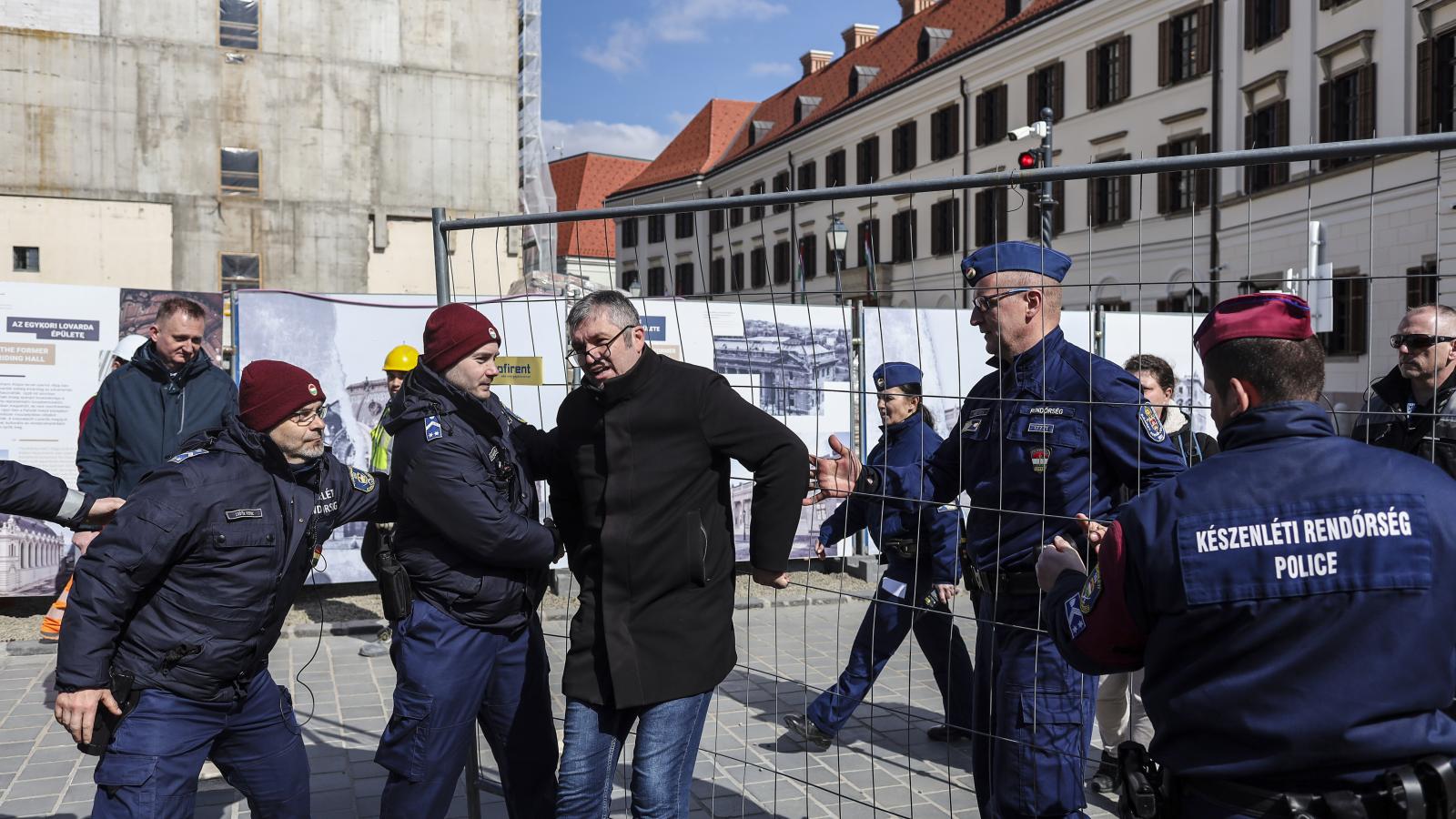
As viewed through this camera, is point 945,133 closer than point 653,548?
No

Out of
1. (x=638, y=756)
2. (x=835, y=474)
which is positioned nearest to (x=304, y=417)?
(x=638, y=756)

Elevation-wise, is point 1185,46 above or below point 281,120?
above

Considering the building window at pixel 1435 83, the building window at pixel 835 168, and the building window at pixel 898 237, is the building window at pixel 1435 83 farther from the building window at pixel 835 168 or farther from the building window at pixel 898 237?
the building window at pixel 835 168

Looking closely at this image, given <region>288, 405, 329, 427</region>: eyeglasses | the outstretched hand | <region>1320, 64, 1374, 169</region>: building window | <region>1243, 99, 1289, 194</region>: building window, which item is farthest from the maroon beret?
<region>1243, 99, 1289, 194</region>: building window

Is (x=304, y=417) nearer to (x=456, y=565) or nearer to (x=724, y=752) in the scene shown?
(x=456, y=565)

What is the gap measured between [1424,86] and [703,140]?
1590 inches

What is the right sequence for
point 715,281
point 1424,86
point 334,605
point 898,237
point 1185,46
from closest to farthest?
point 715,281 → point 334,605 → point 1424,86 → point 1185,46 → point 898,237

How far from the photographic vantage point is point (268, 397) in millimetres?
3363

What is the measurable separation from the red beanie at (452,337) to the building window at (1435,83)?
21736 millimetres

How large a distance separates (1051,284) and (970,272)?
0.28 m

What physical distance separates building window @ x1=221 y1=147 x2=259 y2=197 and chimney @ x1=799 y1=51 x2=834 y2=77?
2740cm

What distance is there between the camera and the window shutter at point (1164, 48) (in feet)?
92.7

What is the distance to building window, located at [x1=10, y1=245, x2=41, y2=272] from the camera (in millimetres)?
31062

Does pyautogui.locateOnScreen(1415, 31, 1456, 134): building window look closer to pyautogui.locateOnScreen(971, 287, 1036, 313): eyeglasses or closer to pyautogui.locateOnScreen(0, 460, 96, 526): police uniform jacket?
pyautogui.locateOnScreen(971, 287, 1036, 313): eyeglasses
